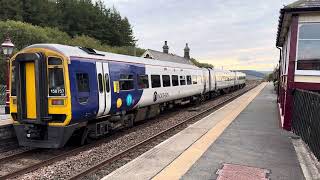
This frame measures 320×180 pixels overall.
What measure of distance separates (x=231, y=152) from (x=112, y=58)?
5518mm

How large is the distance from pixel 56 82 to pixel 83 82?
900mm

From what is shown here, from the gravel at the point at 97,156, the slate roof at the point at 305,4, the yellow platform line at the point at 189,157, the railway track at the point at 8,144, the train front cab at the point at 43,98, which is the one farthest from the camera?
the slate roof at the point at 305,4

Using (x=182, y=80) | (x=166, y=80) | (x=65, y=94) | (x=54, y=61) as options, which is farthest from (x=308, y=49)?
(x=182, y=80)

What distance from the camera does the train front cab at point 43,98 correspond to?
36.4 feet

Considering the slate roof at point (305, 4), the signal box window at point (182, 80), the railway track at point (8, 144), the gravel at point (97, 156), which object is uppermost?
the slate roof at point (305, 4)

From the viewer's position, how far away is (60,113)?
36.6ft

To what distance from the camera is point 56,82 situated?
36.7 feet

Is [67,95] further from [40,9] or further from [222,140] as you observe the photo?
[40,9]

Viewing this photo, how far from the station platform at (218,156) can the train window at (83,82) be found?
2.63 metres

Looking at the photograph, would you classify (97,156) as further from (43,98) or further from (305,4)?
(305,4)

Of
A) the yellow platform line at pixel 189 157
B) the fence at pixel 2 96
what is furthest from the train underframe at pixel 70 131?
the fence at pixel 2 96

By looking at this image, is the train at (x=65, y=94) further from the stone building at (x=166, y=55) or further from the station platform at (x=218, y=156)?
the stone building at (x=166, y=55)

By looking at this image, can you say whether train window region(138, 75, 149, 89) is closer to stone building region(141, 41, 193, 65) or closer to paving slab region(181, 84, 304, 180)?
paving slab region(181, 84, 304, 180)

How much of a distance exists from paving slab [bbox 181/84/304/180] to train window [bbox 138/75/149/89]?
3.83m
